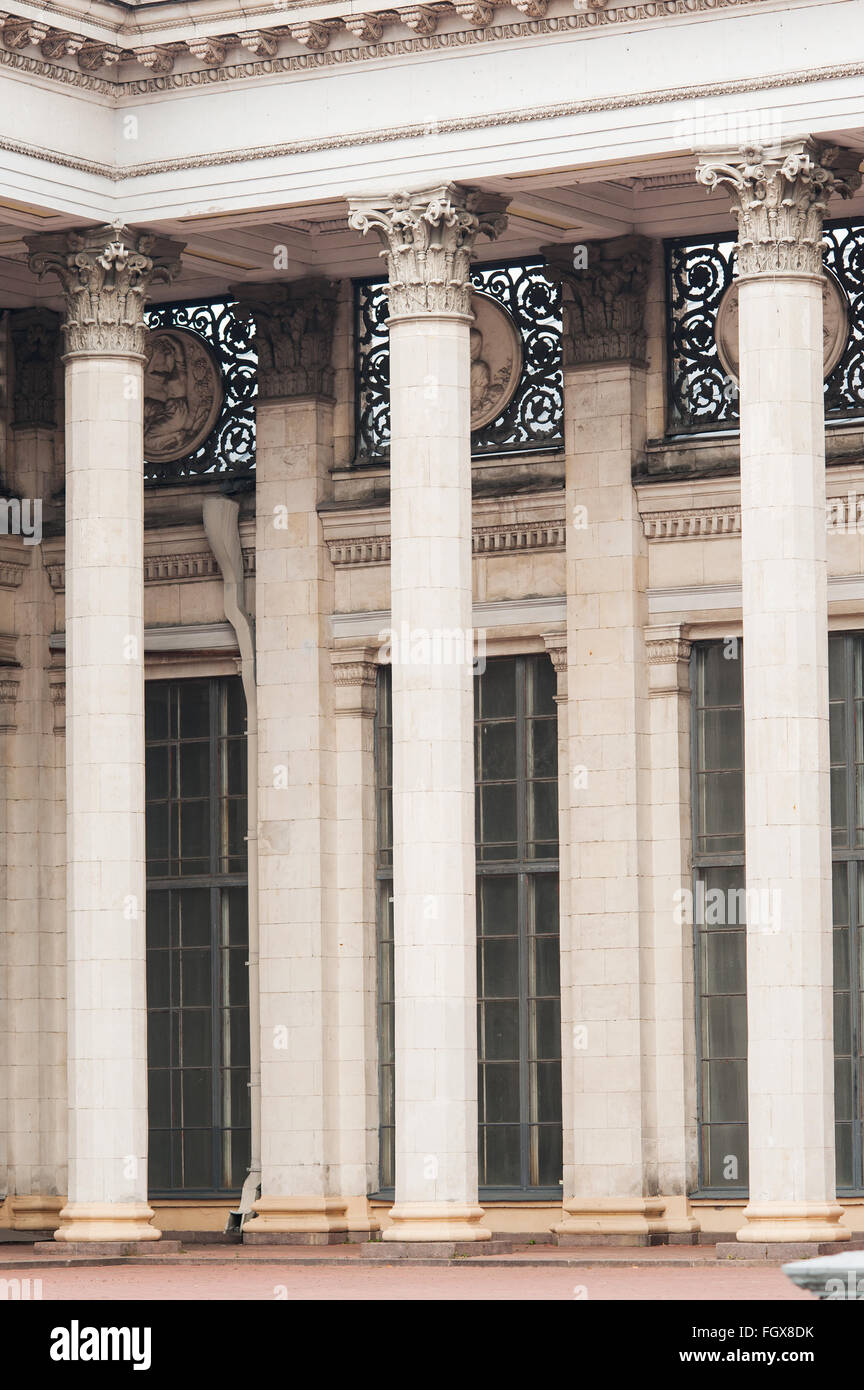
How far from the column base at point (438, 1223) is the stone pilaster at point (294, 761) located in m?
5.67

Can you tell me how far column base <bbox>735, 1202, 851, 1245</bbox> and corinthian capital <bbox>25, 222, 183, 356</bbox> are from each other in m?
13.4

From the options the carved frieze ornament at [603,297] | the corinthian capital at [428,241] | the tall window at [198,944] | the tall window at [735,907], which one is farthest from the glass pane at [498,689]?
the corinthian capital at [428,241]

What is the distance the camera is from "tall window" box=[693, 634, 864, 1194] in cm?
3669

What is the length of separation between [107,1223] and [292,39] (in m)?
14.6

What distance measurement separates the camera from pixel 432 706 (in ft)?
112

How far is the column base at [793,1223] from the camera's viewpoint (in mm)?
31203

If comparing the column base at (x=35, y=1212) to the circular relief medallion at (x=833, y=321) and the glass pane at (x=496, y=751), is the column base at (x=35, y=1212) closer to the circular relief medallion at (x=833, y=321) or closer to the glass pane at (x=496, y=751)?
the glass pane at (x=496, y=751)

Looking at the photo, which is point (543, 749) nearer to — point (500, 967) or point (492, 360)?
point (500, 967)

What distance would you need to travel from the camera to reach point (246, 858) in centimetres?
4138

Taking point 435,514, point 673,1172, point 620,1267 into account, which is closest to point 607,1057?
point 673,1172

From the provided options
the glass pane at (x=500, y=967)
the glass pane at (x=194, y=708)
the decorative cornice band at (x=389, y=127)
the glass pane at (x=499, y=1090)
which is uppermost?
the decorative cornice band at (x=389, y=127)

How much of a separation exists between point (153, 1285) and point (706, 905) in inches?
395

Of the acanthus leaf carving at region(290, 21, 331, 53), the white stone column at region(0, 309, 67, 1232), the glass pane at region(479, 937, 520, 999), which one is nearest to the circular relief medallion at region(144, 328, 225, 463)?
the white stone column at region(0, 309, 67, 1232)

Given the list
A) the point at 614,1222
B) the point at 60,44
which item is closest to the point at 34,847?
the point at 614,1222
